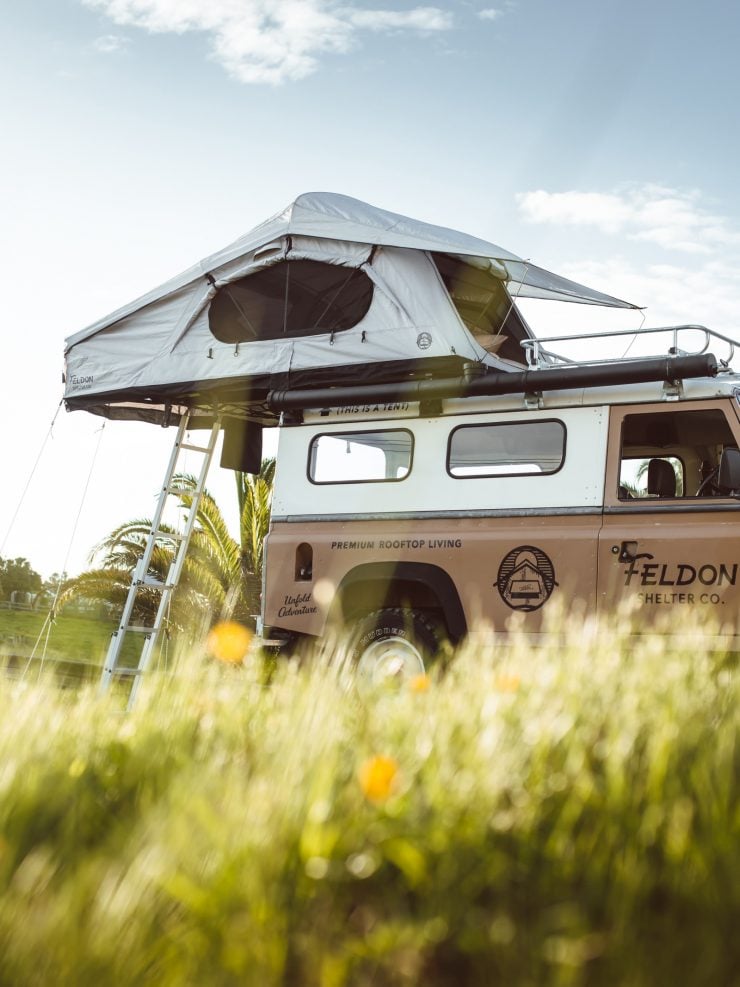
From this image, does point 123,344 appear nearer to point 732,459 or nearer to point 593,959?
point 732,459

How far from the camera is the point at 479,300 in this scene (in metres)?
9.45

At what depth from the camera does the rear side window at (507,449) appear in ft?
25.1

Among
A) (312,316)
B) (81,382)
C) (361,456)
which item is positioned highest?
(312,316)

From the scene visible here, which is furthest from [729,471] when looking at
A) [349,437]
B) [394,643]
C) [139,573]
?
[139,573]

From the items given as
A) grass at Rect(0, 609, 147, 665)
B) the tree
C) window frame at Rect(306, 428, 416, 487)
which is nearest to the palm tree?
grass at Rect(0, 609, 147, 665)

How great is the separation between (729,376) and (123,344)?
5555mm

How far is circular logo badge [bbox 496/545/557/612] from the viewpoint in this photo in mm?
7285

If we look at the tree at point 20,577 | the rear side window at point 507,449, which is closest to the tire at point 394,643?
the rear side window at point 507,449

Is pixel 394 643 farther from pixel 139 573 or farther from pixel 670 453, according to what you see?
pixel 139 573

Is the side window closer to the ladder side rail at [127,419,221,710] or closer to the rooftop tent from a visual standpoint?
the rooftop tent

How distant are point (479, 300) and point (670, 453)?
102 inches

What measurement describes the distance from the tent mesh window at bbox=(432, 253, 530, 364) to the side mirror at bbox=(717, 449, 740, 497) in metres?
2.54

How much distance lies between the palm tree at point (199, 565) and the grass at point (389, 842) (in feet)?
47.8

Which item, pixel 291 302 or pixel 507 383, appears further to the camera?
pixel 291 302
